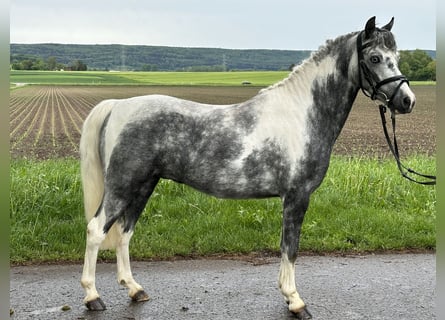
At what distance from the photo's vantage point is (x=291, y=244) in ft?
11.6

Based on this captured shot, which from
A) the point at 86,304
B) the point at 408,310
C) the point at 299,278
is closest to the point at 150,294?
the point at 86,304

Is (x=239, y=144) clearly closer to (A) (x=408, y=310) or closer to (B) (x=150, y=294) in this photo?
(B) (x=150, y=294)

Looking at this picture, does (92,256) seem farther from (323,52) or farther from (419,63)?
(419,63)

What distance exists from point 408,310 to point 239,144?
5.64ft

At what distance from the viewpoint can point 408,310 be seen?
3600 mm

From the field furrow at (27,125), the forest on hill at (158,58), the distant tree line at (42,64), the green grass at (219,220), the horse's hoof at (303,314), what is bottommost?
the horse's hoof at (303,314)

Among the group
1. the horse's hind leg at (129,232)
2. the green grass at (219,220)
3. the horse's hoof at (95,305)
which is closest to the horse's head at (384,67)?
the horse's hind leg at (129,232)

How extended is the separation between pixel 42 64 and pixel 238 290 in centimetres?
453

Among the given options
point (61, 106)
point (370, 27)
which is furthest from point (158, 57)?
point (370, 27)

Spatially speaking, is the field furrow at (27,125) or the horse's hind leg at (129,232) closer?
the horse's hind leg at (129,232)

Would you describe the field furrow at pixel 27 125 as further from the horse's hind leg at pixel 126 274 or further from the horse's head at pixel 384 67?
the horse's head at pixel 384 67

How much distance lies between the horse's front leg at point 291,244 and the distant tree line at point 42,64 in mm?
4554

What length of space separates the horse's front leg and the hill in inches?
143

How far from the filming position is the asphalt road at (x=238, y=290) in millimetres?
3537
